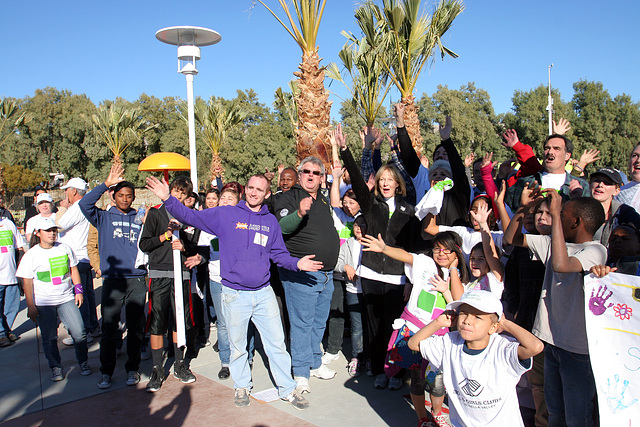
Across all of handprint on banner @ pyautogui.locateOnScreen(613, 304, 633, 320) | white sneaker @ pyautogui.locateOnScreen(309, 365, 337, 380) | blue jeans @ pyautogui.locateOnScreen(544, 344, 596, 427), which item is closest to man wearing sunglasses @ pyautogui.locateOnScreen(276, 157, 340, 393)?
white sneaker @ pyautogui.locateOnScreen(309, 365, 337, 380)

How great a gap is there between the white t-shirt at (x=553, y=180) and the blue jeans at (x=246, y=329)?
261 cm

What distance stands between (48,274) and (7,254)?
214cm

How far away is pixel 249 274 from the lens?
13.4ft

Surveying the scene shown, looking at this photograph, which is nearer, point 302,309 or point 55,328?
point 302,309

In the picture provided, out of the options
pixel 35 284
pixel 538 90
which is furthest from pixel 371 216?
pixel 538 90

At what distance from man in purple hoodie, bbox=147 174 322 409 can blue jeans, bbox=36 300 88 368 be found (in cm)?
200

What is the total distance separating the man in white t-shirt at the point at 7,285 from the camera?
21.0 ft

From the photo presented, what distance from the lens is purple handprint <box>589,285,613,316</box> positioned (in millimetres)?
2730

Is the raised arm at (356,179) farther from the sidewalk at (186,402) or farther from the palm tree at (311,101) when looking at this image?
the palm tree at (311,101)

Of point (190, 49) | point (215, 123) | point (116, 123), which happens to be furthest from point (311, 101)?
point (116, 123)

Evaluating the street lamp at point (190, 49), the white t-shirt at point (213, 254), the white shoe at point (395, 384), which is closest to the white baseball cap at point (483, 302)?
the white shoe at point (395, 384)

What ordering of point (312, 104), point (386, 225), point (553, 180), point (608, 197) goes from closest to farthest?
point (608, 197)
point (553, 180)
point (386, 225)
point (312, 104)

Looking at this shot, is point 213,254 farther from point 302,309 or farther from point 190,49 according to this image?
point 190,49

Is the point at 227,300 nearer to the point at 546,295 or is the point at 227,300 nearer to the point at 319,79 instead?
the point at 546,295
